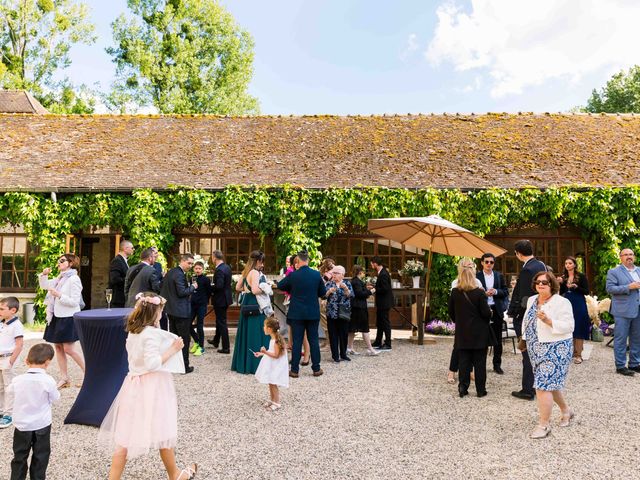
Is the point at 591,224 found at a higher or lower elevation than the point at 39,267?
higher

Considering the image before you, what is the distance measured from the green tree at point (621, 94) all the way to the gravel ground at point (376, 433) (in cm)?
2839

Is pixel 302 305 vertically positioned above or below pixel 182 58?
below

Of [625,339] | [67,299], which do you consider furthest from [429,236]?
[67,299]

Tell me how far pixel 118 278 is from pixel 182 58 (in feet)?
66.1

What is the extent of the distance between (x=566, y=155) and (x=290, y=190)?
24.0 feet

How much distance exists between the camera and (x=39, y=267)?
11.7 meters

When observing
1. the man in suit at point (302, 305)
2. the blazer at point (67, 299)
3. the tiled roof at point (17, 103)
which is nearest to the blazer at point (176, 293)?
the blazer at point (67, 299)

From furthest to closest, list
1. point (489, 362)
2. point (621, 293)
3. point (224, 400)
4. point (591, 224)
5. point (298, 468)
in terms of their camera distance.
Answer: point (591, 224) → point (489, 362) → point (621, 293) → point (224, 400) → point (298, 468)

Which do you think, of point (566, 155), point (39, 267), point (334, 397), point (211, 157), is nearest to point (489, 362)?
point (334, 397)

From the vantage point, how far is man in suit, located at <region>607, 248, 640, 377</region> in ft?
22.0

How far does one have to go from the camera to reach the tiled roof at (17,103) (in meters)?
17.5

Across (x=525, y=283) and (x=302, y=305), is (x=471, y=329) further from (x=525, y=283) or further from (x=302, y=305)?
(x=302, y=305)

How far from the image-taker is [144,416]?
322 centimetres

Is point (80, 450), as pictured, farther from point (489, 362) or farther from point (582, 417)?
point (489, 362)
